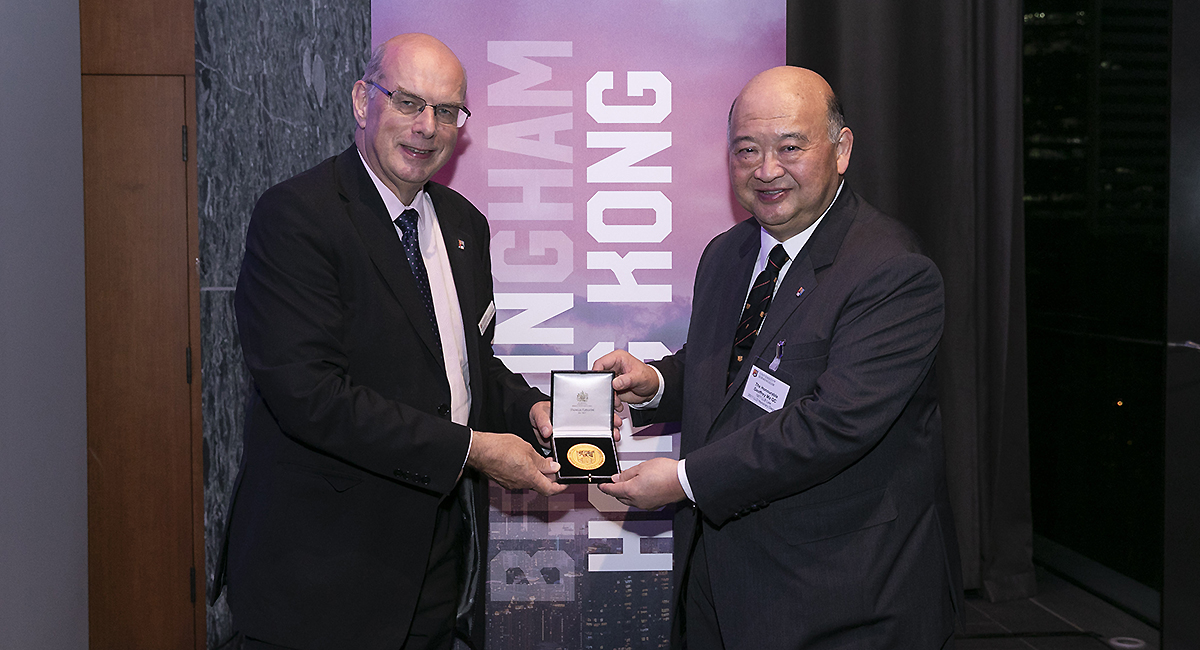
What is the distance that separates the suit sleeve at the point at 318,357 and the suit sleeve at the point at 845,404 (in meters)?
0.69

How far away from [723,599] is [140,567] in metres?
3.18

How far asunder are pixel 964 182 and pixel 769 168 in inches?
95.8

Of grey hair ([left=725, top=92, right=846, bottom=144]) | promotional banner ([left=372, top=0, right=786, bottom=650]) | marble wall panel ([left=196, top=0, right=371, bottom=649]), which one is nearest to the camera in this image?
grey hair ([left=725, top=92, right=846, bottom=144])

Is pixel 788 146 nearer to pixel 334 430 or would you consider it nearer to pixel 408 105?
pixel 408 105

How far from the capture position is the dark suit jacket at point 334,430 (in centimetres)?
205

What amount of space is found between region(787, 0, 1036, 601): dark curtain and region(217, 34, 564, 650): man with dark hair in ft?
8.04

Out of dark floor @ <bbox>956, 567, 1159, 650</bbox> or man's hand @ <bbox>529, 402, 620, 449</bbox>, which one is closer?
man's hand @ <bbox>529, 402, 620, 449</bbox>

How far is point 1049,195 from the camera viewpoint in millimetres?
5004

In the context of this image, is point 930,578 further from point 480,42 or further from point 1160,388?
point 1160,388

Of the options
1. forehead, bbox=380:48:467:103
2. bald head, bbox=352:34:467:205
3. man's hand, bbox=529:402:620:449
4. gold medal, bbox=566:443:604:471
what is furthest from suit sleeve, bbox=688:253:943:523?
forehead, bbox=380:48:467:103

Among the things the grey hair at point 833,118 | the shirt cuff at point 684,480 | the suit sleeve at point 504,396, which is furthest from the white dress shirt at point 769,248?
the suit sleeve at point 504,396

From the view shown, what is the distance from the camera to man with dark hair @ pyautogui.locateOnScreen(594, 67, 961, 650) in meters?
1.98

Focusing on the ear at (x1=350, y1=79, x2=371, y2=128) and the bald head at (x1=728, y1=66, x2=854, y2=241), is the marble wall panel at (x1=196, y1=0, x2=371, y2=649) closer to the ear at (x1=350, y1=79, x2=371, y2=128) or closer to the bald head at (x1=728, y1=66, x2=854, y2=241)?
the ear at (x1=350, y1=79, x2=371, y2=128)

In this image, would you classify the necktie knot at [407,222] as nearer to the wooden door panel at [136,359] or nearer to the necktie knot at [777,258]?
the necktie knot at [777,258]
